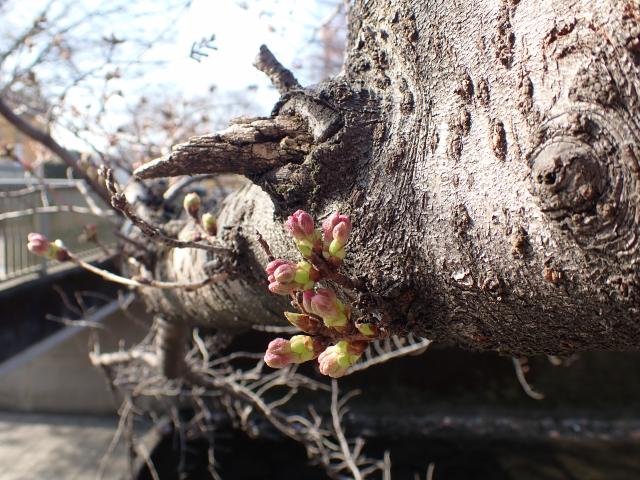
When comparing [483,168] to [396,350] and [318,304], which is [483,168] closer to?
[318,304]

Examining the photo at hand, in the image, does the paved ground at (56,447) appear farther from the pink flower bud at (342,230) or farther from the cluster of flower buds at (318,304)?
the pink flower bud at (342,230)

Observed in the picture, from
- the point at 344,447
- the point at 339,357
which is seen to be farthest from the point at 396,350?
the point at 339,357

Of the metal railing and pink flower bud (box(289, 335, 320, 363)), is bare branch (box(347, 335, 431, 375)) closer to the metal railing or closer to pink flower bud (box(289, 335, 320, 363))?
pink flower bud (box(289, 335, 320, 363))

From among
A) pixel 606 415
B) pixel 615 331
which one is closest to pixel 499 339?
pixel 615 331

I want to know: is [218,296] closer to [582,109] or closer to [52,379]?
[582,109]

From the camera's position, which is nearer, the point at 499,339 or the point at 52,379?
the point at 499,339

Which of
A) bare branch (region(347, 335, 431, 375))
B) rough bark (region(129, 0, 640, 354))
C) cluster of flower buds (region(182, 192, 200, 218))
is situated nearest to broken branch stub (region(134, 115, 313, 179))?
rough bark (region(129, 0, 640, 354))

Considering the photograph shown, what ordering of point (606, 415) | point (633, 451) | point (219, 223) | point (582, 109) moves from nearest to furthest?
point (582, 109) → point (219, 223) → point (633, 451) → point (606, 415)
